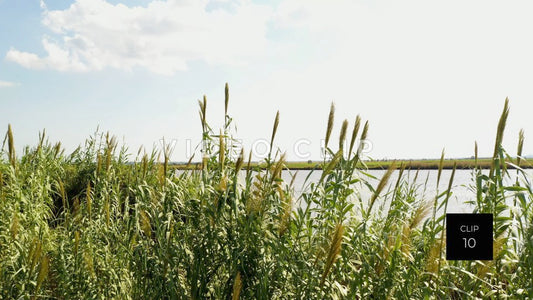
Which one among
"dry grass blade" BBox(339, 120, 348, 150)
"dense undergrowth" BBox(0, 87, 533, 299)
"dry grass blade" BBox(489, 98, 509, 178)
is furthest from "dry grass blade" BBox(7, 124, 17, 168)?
"dry grass blade" BBox(489, 98, 509, 178)

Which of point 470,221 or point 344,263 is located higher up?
point 470,221

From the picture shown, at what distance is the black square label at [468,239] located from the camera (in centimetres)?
226

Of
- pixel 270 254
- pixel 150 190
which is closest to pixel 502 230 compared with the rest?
pixel 270 254

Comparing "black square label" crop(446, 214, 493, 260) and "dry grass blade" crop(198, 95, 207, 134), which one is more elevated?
"dry grass blade" crop(198, 95, 207, 134)

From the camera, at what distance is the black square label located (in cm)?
226

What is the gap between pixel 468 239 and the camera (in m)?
2.24

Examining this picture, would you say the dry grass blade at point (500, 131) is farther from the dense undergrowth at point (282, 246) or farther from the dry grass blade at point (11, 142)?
the dry grass blade at point (11, 142)

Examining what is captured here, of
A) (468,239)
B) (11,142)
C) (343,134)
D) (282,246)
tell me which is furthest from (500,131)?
(11,142)

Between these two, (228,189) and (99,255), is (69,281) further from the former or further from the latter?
(228,189)

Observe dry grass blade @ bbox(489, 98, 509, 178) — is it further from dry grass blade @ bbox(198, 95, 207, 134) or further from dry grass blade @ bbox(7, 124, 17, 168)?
dry grass blade @ bbox(7, 124, 17, 168)

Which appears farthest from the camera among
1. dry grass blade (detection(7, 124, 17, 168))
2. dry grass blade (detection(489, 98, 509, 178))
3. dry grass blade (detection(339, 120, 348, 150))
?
dry grass blade (detection(7, 124, 17, 168))

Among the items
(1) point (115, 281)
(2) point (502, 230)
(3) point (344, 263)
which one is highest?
(2) point (502, 230)

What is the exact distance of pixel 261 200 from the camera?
2502 mm

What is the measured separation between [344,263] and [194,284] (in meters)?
0.81
